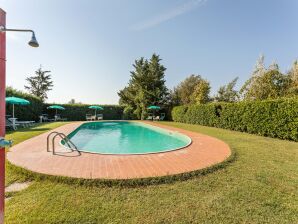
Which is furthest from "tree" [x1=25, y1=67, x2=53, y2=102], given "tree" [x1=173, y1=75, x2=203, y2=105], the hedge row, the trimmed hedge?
the hedge row

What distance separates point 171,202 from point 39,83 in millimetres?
54652

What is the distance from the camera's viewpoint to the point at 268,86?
79.6 ft

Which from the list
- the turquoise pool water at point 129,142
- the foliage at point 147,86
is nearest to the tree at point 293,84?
the foliage at point 147,86

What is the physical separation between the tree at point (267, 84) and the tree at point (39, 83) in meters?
48.1

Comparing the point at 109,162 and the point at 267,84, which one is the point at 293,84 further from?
the point at 109,162

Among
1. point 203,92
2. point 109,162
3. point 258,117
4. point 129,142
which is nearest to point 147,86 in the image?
point 203,92

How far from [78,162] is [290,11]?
21221mm

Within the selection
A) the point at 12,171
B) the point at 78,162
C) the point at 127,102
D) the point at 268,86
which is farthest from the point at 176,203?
the point at 127,102

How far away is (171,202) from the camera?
352 cm

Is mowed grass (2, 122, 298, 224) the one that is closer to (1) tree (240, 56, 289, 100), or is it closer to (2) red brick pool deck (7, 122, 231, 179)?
(2) red brick pool deck (7, 122, 231, 179)

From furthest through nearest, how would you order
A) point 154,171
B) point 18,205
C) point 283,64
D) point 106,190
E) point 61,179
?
point 283,64, point 154,171, point 61,179, point 106,190, point 18,205

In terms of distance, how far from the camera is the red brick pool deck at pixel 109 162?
15.8ft

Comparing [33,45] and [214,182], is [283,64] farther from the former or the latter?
[33,45]

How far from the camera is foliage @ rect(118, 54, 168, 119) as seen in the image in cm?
2908
